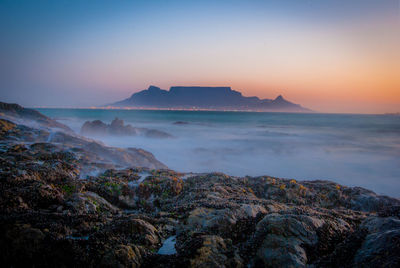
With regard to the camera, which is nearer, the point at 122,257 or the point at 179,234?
the point at 122,257

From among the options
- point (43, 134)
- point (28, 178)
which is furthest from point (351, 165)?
point (43, 134)

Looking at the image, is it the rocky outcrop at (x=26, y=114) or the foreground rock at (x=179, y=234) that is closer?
the foreground rock at (x=179, y=234)

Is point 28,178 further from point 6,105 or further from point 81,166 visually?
point 6,105

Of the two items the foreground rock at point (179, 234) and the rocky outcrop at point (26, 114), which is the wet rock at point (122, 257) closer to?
the foreground rock at point (179, 234)

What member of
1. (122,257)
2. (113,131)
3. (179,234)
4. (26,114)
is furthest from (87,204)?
(113,131)

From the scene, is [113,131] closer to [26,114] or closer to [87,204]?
[26,114]

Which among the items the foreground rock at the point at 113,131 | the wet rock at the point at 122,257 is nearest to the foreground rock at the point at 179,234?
the wet rock at the point at 122,257

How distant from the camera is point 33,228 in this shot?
3715 millimetres

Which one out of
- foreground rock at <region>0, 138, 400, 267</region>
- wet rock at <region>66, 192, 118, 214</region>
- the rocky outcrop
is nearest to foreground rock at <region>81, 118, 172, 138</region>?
the rocky outcrop

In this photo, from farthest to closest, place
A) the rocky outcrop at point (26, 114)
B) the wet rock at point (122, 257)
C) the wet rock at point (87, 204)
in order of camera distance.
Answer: the rocky outcrop at point (26, 114), the wet rock at point (87, 204), the wet rock at point (122, 257)

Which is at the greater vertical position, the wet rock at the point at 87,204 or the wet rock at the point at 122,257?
the wet rock at the point at 122,257

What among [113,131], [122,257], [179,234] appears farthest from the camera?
[113,131]

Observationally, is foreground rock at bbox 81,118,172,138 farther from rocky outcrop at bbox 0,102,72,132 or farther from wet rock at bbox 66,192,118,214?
wet rock at bbox 66,192,118,214

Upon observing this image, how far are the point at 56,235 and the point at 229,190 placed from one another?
6924 mm
